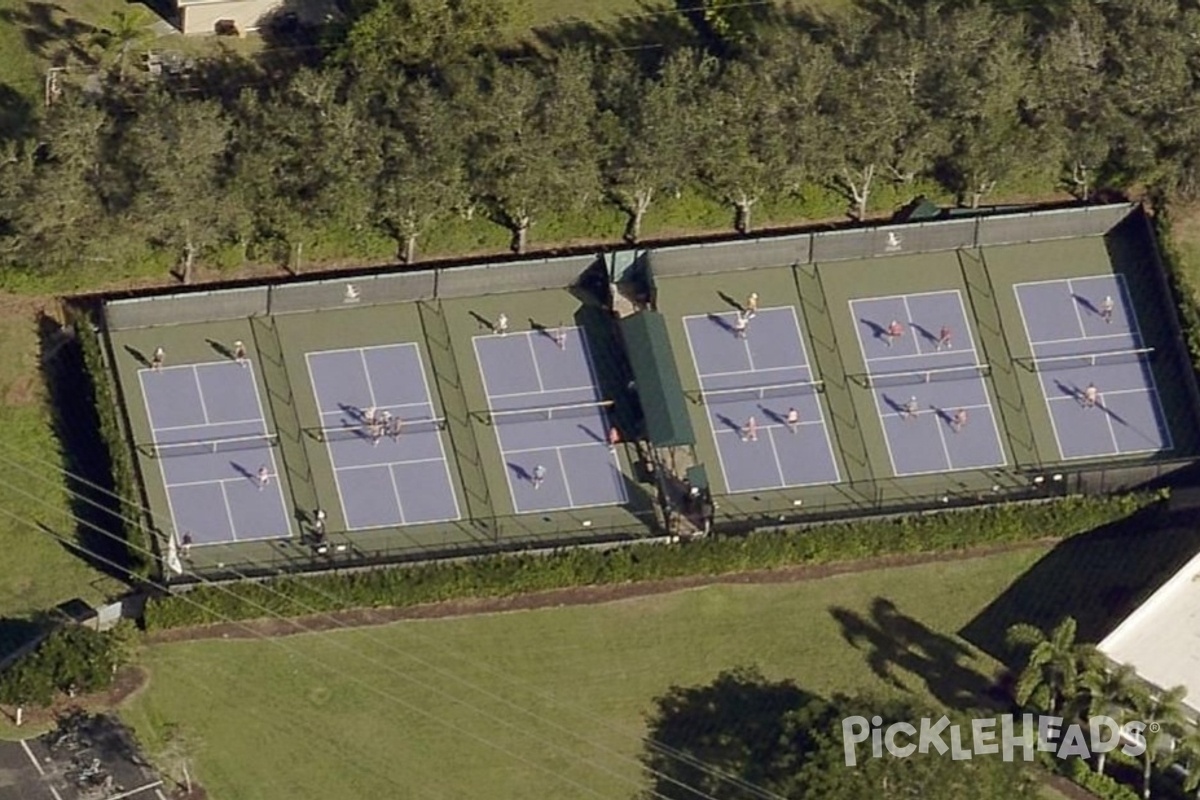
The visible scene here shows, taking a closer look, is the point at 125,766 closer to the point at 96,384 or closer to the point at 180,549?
the point at 180,549

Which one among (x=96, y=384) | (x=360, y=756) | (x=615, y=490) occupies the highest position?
(x=96, y=384)

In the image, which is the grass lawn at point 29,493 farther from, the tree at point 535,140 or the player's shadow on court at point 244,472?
the tree at point 535,140

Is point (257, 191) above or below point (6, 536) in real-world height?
above

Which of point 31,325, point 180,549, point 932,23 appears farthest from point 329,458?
point 932,23

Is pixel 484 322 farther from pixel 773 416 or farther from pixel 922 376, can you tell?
pixel 922 376

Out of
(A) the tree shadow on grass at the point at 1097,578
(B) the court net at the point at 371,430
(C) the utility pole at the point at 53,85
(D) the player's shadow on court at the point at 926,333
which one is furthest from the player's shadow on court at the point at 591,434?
(C) the utility pole at the point at 53,85

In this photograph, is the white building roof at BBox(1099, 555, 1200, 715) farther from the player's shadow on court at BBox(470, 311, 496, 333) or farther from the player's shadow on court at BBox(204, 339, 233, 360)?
the player's shadow on court at BBox(204, 339, 233, 360)

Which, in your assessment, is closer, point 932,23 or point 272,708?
point 272,708

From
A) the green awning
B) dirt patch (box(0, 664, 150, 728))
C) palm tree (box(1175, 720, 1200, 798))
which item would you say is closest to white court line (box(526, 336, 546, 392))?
the green awning
